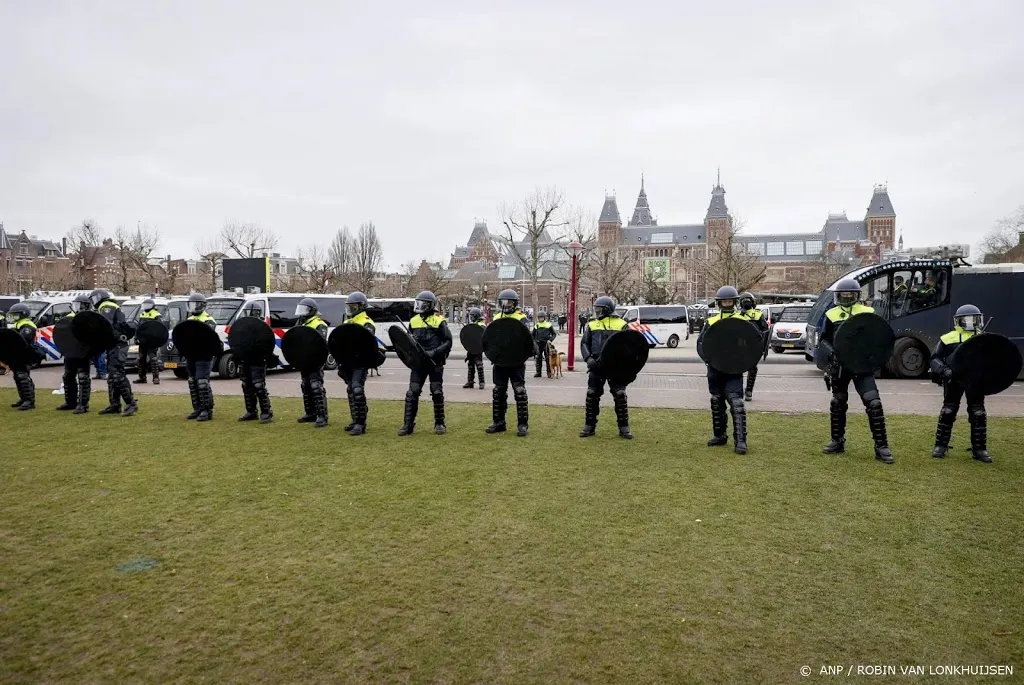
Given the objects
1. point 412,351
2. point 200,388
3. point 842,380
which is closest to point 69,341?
point 200,388

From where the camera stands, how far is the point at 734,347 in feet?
27.2

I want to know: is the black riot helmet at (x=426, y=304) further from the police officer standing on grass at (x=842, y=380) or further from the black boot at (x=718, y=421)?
the police officer standing on grass at (x=842, y=380)

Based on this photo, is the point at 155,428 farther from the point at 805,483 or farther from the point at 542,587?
the point at 805,483

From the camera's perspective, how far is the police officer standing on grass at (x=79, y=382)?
38.0 ft

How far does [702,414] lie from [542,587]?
760cm

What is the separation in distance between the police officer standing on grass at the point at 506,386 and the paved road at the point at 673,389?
3.60m

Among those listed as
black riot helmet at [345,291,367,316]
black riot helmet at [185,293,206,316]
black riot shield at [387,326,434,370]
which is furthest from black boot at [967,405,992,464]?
black riot helmet at [185,293,206,316]

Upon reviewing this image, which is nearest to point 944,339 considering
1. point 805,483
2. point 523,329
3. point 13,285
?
point 805,483

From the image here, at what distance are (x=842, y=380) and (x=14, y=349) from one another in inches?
529

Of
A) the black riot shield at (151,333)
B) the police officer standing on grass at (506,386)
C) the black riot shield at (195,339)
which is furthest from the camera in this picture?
the black riot shield at (151,333)

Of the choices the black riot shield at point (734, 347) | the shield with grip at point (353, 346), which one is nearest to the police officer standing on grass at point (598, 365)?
the black riot shield at point (734, 347)

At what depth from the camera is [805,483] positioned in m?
6.70

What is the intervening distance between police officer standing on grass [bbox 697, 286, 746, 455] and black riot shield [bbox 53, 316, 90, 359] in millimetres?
9907

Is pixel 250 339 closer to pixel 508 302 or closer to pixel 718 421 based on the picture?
pixel 508 302
